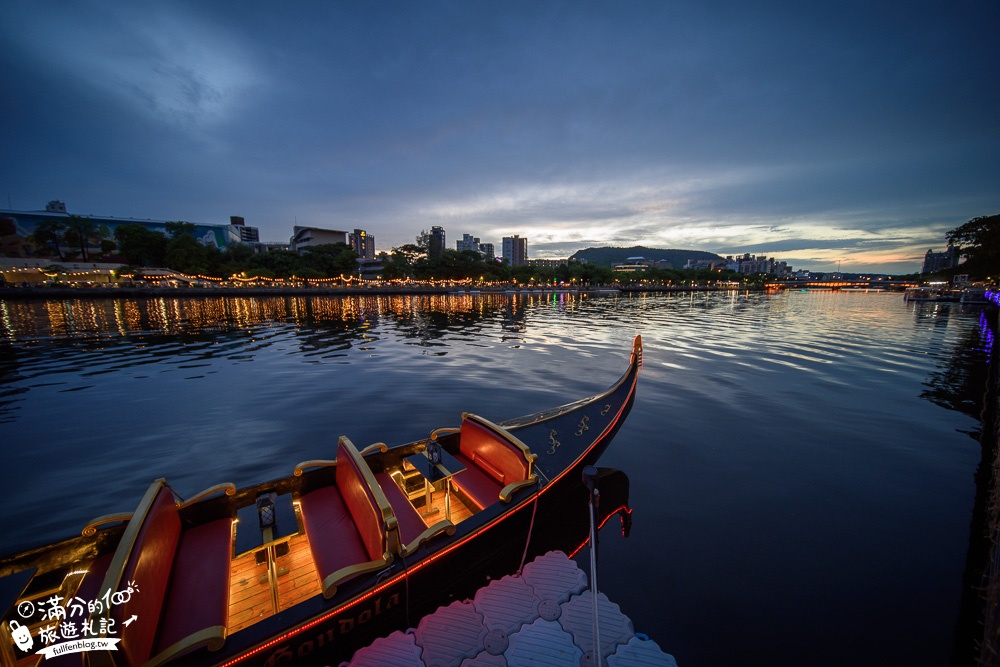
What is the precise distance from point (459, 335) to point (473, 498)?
21.9 metres

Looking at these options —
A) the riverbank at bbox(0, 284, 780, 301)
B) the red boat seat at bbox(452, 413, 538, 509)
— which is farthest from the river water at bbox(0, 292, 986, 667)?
the riverbank at bbox(0, 284, 780, 301)

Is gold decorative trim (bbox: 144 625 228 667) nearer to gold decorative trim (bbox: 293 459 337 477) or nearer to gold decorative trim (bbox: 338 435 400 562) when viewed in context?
gold decorative trim (bbox: 338 435 400 562)

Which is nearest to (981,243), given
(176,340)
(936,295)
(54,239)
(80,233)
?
(936,295)

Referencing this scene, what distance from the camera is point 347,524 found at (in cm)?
489

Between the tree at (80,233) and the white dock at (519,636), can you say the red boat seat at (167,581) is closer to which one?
the white dock at (519,636)

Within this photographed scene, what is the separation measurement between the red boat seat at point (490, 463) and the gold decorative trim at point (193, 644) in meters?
3.23

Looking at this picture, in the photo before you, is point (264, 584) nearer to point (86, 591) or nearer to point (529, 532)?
point (86, 591)

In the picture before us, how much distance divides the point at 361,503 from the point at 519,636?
253 cm

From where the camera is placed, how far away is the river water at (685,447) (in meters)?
5.14

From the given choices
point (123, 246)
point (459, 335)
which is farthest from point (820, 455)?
point (123, 246)

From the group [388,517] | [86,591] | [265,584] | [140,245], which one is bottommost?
[265,584]

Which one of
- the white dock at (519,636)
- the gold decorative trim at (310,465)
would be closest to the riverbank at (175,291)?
the gold decorative trim at (310,465)

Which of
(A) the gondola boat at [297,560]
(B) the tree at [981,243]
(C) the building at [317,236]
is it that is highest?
(C) the building at [317,236]

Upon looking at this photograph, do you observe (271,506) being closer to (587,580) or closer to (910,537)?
(587,580)
